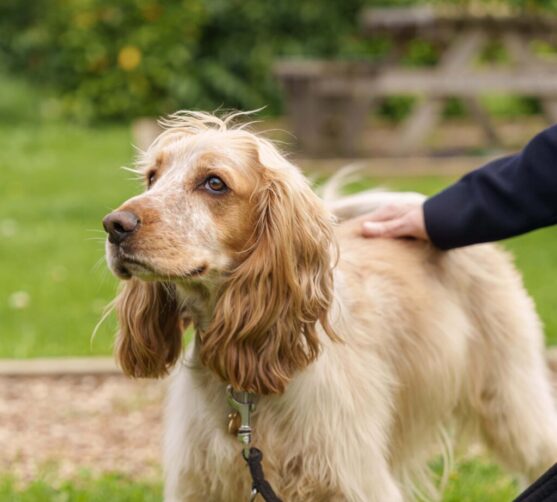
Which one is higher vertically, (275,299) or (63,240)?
(275,299)

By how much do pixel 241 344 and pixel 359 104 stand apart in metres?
8.43

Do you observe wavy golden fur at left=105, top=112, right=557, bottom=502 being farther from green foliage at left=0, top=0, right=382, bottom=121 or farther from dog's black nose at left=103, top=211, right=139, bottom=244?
green foliage at left=0, top=0, right=382, bottom=121

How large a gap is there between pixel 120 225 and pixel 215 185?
357 millimetres

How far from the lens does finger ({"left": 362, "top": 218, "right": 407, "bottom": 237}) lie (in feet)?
13.5

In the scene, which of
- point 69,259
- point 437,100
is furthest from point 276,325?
point 437,100

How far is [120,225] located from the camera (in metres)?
3.04

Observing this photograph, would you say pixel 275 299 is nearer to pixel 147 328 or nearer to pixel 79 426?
pixel 147 328

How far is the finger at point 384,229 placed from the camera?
4.11 meters

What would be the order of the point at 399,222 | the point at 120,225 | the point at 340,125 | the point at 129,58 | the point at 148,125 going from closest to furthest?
the point at 120,225 → the point at 399,222 → the point at 340,125 → the point at 148,125 → the point at 129,58

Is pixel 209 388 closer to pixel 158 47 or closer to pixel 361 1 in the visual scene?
pixel 158 47

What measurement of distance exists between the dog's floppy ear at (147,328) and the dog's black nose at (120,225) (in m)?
0.46

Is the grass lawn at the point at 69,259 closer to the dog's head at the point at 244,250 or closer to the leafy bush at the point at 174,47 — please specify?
the dog's head at the point at 244,250

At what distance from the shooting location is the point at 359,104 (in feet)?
37.5

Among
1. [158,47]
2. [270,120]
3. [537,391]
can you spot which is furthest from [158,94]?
[537,391]
